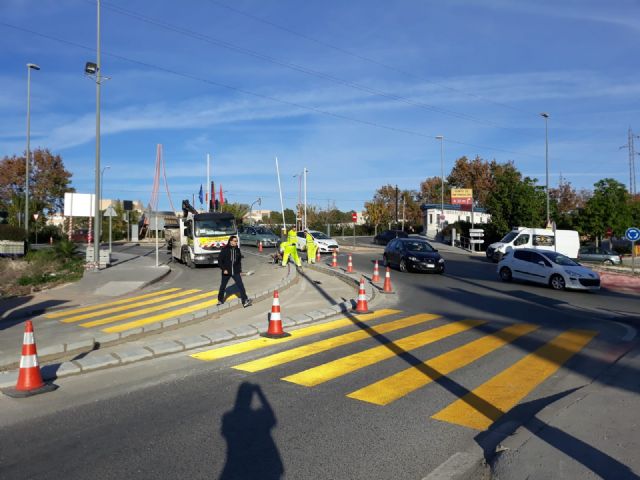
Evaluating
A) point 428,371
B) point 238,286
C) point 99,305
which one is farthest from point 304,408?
point 99,305

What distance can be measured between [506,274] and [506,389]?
50.5ft

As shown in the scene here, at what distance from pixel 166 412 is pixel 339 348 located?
11.8 feet

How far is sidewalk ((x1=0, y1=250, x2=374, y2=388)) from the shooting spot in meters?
7.93

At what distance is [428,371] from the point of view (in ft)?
23.3

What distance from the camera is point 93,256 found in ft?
72.4

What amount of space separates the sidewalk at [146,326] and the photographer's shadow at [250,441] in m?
2.80

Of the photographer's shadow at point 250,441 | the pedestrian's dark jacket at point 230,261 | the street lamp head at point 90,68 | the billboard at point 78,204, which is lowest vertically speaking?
the photographer's shadow at point 250,441

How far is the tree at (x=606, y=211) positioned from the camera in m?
45.4

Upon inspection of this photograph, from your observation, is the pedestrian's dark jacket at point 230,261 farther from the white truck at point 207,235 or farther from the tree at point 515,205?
the tree at point 515,205

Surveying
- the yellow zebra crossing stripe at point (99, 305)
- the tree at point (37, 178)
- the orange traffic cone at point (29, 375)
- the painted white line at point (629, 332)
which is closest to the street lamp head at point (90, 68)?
the yellow zebra crossing stripe at point (99, 305)

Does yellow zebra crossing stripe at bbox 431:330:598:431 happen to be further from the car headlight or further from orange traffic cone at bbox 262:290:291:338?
the car headlight

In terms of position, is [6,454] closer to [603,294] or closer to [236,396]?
[236,396]

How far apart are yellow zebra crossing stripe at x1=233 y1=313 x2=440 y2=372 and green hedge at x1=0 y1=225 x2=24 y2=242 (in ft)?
79.5

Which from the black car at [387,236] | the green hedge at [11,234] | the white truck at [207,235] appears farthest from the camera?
the black car at [387,236]
